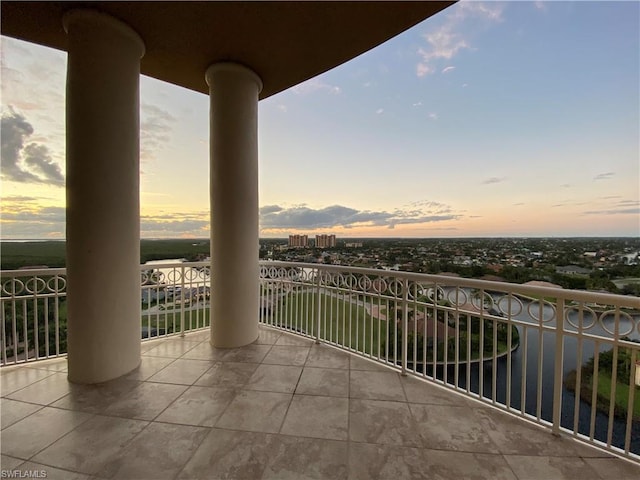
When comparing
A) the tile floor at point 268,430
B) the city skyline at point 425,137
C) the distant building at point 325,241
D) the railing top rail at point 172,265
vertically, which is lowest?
the tile floor at point 268,430

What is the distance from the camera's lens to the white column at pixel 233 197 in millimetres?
3186

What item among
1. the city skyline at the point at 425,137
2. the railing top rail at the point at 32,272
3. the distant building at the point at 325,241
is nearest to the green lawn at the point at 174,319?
the railing top rail at the point at 32,272

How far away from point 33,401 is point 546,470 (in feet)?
12.7

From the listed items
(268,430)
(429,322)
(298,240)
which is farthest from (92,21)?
(429,322)

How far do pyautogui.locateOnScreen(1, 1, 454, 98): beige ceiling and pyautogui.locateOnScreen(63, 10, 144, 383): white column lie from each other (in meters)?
0.28

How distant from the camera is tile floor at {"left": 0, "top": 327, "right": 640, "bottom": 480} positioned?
4.75 ft

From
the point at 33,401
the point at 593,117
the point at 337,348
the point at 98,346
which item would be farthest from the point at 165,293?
the point at 593,117

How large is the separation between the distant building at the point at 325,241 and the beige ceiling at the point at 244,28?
2.87m

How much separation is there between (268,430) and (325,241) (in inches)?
141

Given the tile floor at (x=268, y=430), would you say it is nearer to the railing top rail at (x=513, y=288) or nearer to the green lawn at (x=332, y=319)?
the green lawn at (x=332, y=319)

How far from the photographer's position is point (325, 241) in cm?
504

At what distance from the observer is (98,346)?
95.6 inches

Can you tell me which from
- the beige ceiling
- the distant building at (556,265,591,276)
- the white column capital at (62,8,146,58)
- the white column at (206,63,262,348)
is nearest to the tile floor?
the white column at (206,63,262,348)

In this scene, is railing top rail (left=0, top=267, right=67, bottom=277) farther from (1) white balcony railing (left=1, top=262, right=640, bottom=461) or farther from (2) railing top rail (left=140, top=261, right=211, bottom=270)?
(2) railing top rail (left=140, top=261, right=211, bottom=270)
